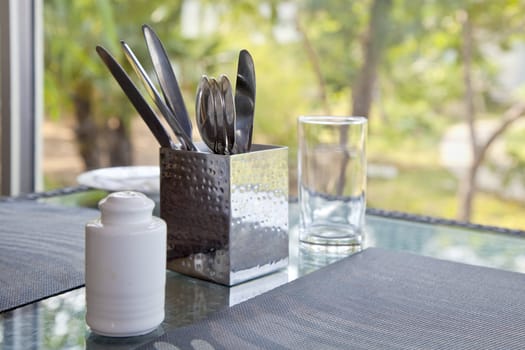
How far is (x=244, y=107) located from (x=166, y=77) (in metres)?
0.10

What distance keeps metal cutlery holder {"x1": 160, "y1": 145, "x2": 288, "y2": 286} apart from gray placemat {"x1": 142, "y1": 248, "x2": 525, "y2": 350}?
0.06 meters

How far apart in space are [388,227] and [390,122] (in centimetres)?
397

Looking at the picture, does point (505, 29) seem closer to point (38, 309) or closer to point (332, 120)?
point (332, 120)

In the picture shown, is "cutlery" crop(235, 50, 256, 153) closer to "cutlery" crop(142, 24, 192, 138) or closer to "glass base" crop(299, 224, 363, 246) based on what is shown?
"cutlery" crop(142, 24, 192, 138)

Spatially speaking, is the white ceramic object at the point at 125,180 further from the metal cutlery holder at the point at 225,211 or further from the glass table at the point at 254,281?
the metal cutlery holder at the point at 225,211

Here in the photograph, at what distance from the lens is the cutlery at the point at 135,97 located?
30.3 inches

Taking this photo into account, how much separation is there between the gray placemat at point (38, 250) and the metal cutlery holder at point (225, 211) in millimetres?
125

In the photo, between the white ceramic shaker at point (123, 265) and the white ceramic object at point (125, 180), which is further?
the white ceramic object at point (125, 180)

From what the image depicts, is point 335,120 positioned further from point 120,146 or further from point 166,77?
point 120,146

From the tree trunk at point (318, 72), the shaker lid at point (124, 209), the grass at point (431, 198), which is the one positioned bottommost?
the grass at point (431, 198)

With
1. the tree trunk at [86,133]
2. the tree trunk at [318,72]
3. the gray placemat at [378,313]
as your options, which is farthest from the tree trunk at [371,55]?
the gray placemat at [378,313]

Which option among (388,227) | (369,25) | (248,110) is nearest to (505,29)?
(369,25)

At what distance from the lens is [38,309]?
2.31 feet

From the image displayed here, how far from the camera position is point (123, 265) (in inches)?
24.1
